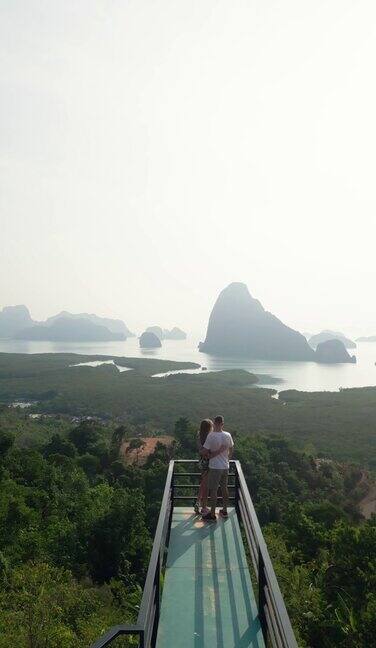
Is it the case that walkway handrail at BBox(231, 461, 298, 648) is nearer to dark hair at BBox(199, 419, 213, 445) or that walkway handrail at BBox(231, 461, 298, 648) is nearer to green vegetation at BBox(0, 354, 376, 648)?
dark hair at BBox(199, 419, 213, 445)

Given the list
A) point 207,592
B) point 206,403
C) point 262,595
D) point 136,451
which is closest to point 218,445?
point 207,592

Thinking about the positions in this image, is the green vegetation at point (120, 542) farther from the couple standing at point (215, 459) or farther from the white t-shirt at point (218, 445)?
the white t-shirt at point (218, 445)

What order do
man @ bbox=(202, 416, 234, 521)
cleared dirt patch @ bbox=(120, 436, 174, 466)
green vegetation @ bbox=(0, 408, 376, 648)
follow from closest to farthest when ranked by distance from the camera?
man @ bbox=(202, 416, 234, 521) < green vegetation @ bbox=(0, 408, 376, 648) < cleared dirt patch @ bbox=(120, 436, 174, 466)

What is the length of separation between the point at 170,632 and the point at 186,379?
127428 millimetres

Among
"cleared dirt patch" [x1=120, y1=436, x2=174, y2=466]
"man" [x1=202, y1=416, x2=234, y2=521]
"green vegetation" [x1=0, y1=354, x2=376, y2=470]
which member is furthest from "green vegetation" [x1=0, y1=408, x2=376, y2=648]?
"green vegetation" [x1=0, y1=354, x2=376, y2=470]

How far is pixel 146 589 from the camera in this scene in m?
3.03

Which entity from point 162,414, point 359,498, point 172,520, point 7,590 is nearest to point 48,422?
point 162,414

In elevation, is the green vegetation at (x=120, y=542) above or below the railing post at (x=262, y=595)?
below

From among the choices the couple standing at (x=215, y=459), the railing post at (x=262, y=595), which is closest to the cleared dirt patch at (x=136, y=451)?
the couple standing at (x=215, y=459)

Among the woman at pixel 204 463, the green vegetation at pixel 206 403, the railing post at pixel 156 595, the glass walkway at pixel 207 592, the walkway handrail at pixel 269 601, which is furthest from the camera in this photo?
the green vegetation at pixel 206 403

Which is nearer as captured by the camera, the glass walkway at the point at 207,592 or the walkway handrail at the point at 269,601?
the walkway handrail at the point at 269,601

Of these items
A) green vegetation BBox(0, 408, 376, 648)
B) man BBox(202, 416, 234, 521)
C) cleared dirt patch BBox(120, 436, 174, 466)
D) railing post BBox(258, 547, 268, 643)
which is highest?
man BBox(202, 416, 234, 521)

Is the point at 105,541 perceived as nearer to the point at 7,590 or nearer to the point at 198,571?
the point at 7,590

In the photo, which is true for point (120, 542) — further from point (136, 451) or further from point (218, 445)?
point (136, 451)
